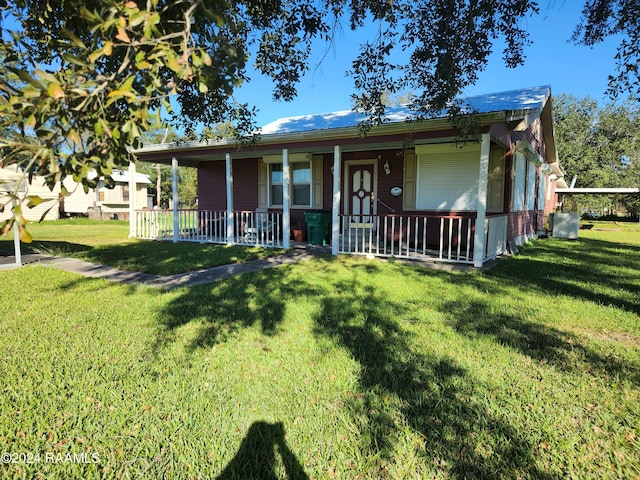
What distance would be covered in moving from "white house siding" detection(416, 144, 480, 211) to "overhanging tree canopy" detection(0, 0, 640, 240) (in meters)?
3.57

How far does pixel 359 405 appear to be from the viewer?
2379 millimetres

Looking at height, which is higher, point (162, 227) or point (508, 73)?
point (508, 73)

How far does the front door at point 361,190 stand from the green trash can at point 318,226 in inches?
33.5

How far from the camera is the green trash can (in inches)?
395

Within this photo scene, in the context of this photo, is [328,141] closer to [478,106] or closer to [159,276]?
[478,106]

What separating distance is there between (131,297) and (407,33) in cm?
531

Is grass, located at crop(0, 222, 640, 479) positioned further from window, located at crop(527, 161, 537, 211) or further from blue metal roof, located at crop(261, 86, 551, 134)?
window, located at crop(527, 161, 537, 211)

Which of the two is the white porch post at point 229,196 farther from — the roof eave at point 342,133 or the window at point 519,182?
the window at point 519,182

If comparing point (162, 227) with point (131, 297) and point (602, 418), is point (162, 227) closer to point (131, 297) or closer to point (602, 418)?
point (131, 297)

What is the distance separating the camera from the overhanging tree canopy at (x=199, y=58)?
120 cm

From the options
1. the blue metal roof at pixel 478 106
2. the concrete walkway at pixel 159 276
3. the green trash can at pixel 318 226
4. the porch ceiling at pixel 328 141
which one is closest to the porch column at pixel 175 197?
Result: the porch ceiling at pixel 328 141

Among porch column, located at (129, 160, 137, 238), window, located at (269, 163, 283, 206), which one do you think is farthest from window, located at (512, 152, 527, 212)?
A: porch column, located at (129, 160, 137, 238)

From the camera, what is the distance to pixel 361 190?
1051cm

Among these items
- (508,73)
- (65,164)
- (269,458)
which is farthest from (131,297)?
(508,73)
